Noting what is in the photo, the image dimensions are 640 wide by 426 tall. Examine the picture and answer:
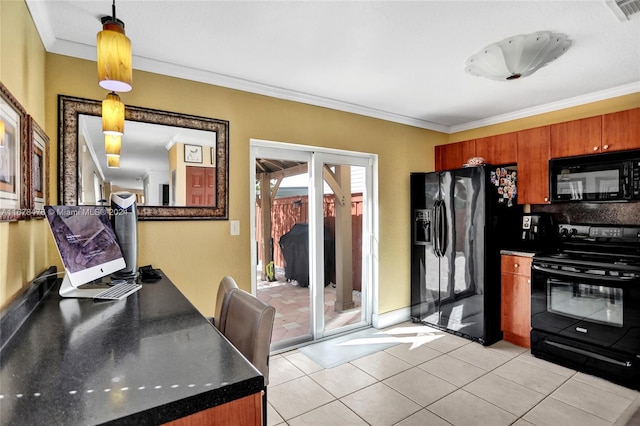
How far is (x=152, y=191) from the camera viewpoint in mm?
2441

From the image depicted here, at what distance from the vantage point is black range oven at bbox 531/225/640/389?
253 cm

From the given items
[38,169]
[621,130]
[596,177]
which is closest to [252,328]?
[38,169]

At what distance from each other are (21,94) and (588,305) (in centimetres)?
398

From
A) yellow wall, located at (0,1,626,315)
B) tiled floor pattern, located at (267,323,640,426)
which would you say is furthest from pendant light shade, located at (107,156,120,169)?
tiled floor pattern, located at (267,323,640,426)

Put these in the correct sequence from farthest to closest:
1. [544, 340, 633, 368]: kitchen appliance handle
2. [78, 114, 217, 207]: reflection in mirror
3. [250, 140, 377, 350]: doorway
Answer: [250, 140, 377, 350]: doorway
[544, 340, 633, 368]: kitchen appliance handle
[78, 114, 217, 207]: reflection in mirror

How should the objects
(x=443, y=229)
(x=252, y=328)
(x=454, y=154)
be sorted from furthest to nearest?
1. (x=454, y=154)
2. (x=443, y=229)
3. (x=252, y=328)

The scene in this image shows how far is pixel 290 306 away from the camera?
3379mm

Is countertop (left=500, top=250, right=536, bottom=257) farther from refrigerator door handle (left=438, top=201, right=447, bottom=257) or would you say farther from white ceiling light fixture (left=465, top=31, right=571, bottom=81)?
white ceiling light fixture (left=465, top=31, right=571, bottom=81)

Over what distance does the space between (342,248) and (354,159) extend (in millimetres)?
979

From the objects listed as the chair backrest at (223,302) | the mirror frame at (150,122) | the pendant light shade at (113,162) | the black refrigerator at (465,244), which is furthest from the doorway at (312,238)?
the chair backrest at (223,302)

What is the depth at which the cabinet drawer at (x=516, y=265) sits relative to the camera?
319cm

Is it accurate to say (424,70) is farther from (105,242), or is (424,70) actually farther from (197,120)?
(105,242)

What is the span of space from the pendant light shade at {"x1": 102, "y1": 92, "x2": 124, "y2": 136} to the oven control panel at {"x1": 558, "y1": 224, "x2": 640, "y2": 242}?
3859 mm

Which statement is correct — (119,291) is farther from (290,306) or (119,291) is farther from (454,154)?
(454,154)
